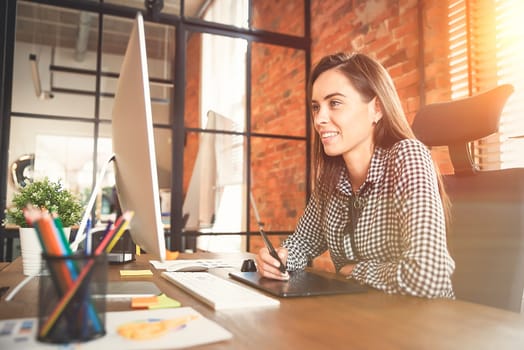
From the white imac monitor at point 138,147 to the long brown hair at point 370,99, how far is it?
0.74 metres

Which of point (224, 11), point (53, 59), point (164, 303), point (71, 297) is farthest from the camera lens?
point (53, 59)

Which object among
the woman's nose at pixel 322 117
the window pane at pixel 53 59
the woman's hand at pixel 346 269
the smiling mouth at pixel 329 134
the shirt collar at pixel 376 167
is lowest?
the woman's hand at pixel 346 269

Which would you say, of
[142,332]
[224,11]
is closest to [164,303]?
[142,332]

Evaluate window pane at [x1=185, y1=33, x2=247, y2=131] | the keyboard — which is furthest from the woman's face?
window pane at [x1=185, y1=33, x2=247, y2=131]

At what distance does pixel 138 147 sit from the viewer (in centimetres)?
75

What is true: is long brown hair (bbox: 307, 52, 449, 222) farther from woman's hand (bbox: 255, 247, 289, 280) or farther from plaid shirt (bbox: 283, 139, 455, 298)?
woman's hand (bbox: 255, 247, 289, 280)

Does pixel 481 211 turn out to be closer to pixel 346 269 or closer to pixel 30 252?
pixel 346 269

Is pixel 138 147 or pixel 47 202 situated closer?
pixel 138 147

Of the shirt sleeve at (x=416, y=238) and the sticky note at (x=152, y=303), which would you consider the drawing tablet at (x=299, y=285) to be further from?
the sticky note at (x=152, y=303)

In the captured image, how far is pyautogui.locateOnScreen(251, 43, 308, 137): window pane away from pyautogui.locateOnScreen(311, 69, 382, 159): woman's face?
2.15m

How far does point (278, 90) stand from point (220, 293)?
308 cm

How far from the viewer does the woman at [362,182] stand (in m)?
1.07

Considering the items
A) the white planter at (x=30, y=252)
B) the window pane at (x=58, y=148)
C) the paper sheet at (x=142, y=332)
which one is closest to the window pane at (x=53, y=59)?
the window pane at (x=58, y=148)

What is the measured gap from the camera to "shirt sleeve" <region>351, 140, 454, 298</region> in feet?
3.00
